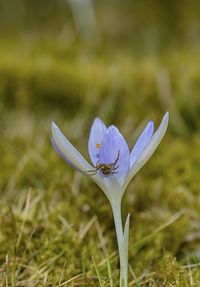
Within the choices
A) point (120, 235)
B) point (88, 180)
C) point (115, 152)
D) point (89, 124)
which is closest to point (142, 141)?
point (115, 152)

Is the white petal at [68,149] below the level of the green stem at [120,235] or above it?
above

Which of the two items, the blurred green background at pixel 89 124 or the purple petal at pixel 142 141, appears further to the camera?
the blurred green background at pixel 89 124

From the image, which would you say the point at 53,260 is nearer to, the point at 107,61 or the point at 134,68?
the point at 134,68

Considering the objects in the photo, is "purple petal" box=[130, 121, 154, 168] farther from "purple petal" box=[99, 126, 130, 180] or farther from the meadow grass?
the meadow grass

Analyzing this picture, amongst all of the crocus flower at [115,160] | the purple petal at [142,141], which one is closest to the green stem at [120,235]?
the crocus flower at [115,160]

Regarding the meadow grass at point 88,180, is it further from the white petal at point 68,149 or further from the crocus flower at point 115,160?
the white petal at point 68,149

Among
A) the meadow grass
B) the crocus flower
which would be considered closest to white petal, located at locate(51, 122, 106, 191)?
the crocus flower
